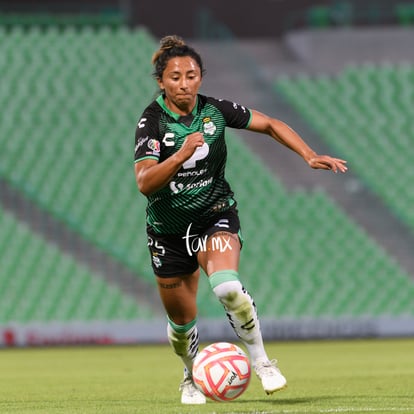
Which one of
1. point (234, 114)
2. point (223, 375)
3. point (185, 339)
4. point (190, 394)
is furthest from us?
point (185, 339)

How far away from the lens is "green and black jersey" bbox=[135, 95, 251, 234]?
653 centimetres

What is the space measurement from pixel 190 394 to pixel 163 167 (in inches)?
65.1

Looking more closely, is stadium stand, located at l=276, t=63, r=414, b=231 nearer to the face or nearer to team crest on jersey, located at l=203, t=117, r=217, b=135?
team crest on jersey, located at l=203, t=117, r=217, b=135

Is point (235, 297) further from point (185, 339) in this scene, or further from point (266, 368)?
point (185, 339)

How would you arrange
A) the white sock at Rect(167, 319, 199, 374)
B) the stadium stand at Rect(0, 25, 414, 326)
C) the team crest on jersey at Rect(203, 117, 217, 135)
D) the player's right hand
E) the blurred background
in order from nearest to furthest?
the player's right hand → the team crest on jersey at Rect(203, 117, 217, 135) → the white sock at Rect(167, 319, 199, 374) → the blurred background → the stadium stand at Rect(0, 25, 414, 326)

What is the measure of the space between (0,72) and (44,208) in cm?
296

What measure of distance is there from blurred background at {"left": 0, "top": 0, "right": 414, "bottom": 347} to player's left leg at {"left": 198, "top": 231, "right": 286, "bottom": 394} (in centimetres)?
921

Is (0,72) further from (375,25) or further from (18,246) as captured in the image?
(375,25)

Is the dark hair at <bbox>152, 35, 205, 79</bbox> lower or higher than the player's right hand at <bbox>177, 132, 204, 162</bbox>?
higher

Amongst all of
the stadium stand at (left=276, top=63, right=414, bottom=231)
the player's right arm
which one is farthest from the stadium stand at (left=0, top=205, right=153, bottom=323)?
the player's right arm

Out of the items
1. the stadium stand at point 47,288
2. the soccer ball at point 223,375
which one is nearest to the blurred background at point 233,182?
the stadium stand at point 47,288

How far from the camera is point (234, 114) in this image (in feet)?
22.2

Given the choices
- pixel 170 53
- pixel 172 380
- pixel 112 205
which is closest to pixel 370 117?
pixel 112 205

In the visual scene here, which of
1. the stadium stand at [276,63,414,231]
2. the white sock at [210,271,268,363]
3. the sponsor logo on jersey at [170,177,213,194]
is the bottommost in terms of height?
the stadium stand at [276,63,414,231]
